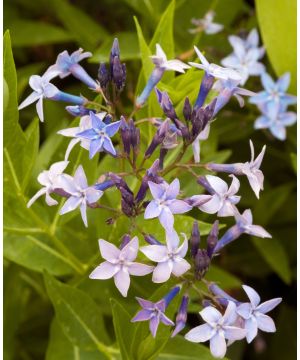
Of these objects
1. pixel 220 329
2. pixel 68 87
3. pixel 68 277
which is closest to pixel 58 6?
pixel 68 87

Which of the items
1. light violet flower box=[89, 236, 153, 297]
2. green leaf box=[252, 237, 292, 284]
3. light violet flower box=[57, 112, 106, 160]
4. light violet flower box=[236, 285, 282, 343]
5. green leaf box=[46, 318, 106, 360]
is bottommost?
green leaf box=[252, 237, 292, 284]

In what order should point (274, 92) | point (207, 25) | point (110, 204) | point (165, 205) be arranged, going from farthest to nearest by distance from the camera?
point (207, 25) → point (274, 92) → point (110, 204) → point (165, 205)

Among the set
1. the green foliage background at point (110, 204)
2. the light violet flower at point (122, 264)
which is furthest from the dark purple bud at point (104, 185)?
the green foliage background at point (110, 204)

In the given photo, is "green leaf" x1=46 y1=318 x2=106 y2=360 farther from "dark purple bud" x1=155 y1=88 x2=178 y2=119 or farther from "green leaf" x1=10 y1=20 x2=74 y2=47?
"green leaf" x1=10 y1=20 x2=74 y2=47

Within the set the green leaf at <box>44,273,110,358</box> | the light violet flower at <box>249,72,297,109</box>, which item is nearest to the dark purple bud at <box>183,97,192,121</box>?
the green leaf at <box>44,273,110,358</box>

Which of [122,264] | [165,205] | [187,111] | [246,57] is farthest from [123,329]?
[246,57]

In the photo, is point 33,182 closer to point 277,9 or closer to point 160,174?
point 160,174

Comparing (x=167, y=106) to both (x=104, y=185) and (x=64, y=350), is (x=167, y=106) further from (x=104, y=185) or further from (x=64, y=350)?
(x=64, y=350)
